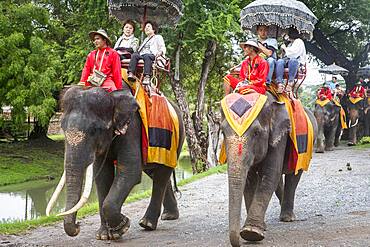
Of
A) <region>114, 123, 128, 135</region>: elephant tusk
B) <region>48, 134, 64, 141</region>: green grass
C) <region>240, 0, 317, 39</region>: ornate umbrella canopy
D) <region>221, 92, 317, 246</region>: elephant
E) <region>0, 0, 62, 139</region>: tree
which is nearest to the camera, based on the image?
<region>221, 92, 317, 246</region>: elephant

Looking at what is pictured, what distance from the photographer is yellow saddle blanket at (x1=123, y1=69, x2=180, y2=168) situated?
Answer: 23.3 feet

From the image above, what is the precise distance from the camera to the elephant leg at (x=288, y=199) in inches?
319

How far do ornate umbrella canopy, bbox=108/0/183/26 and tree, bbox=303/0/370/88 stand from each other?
13.9 m

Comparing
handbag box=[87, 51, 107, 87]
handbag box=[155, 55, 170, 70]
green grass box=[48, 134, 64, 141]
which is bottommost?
green grass box=[48, 134, 64, 141]

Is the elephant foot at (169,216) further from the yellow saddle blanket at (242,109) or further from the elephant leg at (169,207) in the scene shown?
the yellow saddle blanket at (242,109)

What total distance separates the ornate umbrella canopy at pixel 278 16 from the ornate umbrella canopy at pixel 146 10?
1.11 m

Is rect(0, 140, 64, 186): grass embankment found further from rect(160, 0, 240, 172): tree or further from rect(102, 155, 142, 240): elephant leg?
rect(102, 155, 142, 240): elephant leg

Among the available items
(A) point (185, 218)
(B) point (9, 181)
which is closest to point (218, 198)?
(A) point (185, 218)

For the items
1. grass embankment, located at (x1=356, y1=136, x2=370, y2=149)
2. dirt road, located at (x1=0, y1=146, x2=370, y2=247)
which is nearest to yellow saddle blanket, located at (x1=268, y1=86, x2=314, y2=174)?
dirt road, located at (x1=0, y1=146, x2=370, y2=247)

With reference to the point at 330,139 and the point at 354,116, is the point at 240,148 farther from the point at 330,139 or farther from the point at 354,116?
the point at 354,116

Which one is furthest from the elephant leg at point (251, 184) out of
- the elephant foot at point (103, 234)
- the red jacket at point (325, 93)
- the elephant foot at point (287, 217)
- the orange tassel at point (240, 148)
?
the red jacket at point (325, 93)

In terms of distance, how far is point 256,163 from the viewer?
258 inches

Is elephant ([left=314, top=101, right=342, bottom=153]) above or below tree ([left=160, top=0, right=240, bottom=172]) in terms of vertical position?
below

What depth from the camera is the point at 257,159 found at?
6.48 m
